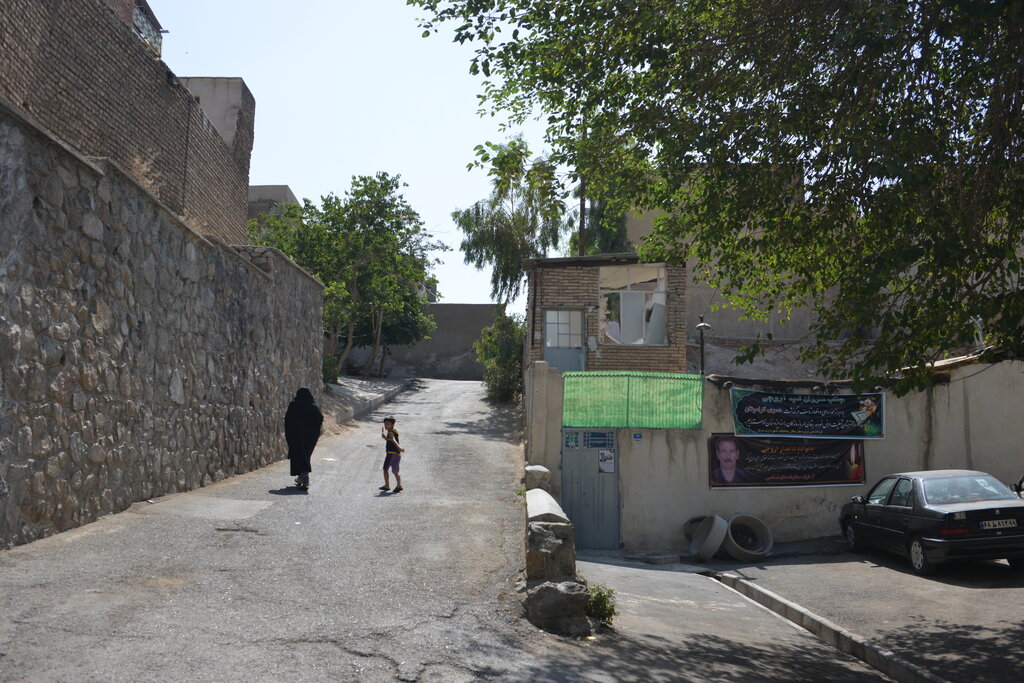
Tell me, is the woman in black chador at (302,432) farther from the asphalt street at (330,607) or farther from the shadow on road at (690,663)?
the shadow on road at (690,663)

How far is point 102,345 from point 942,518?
1039cm

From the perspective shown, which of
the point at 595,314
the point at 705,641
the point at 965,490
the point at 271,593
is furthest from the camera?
the point at 595,314

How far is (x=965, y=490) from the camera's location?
12.1 metres

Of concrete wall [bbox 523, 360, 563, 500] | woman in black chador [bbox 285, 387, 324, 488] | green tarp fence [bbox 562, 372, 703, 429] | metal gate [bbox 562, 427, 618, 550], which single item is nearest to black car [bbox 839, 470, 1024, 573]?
green tarp fence [bbox 562, 372, 703, 429]

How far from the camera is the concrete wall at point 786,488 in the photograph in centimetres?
1520

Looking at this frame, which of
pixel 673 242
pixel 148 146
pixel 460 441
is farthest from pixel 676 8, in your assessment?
pixel 460 441

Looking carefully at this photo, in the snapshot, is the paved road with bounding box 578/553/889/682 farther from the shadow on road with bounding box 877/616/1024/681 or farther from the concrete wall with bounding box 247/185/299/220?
the concrete wall with bounding box 247/185/299/220

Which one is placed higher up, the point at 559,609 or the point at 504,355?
the point at 504,355

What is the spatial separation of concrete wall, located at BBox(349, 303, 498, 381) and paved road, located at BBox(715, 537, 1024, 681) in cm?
2835

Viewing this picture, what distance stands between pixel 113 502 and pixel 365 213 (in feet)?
75.5

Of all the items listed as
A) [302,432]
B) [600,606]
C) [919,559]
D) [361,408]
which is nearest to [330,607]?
[600,606]

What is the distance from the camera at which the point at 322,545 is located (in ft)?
26.7

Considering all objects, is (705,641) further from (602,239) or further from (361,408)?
(602,239)

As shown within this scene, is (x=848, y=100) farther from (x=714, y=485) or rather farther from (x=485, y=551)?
(x=714, y=485)
